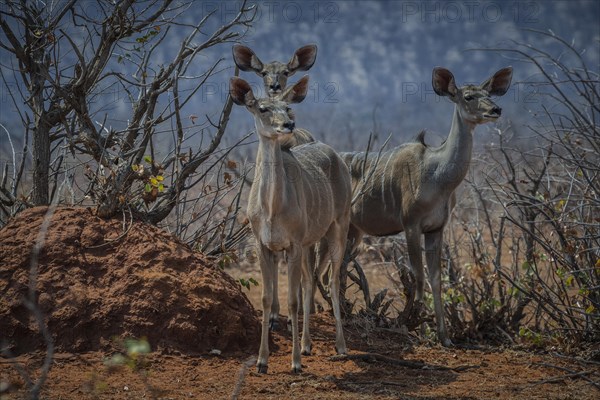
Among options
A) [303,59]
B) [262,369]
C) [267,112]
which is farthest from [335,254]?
[303,59]

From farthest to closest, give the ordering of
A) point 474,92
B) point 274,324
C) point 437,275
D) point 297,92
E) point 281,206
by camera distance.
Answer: point 437,275, point 474,92, point 274,324, point 297,92, point 281,206

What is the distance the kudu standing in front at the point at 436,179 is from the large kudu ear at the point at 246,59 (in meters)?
1.76

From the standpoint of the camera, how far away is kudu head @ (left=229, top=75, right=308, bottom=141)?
18.5ft

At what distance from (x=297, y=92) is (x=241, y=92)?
623mm

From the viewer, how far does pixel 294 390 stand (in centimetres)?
525

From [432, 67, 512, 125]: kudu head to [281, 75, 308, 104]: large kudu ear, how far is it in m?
1.55

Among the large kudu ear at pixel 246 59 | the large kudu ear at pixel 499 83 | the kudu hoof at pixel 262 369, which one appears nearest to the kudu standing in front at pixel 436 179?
the large kudu ear at pixel 499 83

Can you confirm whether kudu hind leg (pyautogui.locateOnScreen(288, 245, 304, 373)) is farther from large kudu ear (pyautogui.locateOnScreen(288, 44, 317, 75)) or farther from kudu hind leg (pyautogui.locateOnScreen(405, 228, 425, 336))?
large kudu ear (pyautogui.locateOnScreen(288, 44, 317, 75))

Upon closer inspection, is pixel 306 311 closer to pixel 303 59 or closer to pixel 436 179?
pixel 436 179

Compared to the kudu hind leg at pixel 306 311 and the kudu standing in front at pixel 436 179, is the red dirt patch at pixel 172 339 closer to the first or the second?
the kudu hind leg at pixel 306 311

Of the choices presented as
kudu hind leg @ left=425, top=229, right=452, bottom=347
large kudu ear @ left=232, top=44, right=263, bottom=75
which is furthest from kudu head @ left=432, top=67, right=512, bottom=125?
large kudu ear @ left=232, top=44, right=263, bottom=75

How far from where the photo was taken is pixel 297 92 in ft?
21.4

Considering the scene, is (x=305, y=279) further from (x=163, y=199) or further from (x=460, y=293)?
(x=460, y=293)

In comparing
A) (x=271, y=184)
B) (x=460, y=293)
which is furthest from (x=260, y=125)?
(x=460, y=293)
